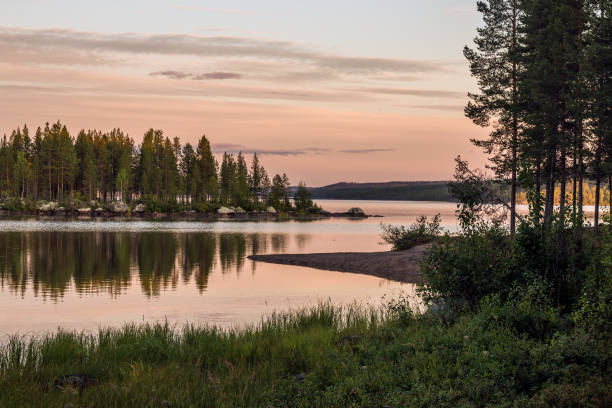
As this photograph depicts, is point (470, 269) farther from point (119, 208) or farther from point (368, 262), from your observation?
point (119, 208)

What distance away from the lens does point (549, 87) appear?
4072cm

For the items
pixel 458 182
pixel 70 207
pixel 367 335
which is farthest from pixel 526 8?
pixel 70 207

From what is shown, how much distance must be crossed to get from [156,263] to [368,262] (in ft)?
Answer: 42.0

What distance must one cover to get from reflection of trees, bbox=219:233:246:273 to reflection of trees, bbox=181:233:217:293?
2.11 feet

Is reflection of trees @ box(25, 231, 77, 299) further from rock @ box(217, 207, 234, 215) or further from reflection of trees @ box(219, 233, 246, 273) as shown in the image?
rock @ box(217, 207, 234, 215)

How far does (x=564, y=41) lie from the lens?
131ft

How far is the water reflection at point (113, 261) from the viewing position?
28500mm

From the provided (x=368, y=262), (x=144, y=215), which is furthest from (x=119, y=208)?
(x=368, y=262)

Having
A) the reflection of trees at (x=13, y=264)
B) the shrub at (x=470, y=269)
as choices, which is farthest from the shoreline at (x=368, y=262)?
the shrub at (x=470, y=269)

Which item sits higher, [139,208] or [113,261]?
[139,208]

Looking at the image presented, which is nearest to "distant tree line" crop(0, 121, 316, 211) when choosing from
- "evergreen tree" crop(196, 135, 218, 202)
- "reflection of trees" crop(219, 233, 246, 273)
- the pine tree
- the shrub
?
"evergreen tree" crop(196, 135, 218, 202)

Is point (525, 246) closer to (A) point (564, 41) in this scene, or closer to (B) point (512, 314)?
(B) point (512, 314)

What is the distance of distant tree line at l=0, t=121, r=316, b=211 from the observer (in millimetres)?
138375

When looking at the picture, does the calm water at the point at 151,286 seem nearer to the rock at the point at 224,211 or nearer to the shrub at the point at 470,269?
the shrub at the point at 470,269
